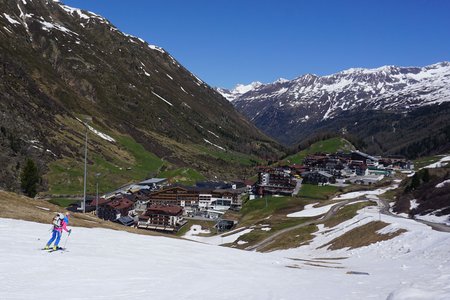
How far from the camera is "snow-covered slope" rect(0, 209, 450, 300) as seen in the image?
20109 millimetres

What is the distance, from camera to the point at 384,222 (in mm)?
69625

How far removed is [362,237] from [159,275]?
159ft

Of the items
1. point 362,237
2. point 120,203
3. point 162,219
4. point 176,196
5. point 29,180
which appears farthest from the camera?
point 176,196

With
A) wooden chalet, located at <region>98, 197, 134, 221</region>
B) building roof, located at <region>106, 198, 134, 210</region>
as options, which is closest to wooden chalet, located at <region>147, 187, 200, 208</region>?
building roof, located at <region>106, 198, 134, 210</region>

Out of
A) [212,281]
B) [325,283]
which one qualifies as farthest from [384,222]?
[212,281]

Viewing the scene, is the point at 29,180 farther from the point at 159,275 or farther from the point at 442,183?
the point at 159,275

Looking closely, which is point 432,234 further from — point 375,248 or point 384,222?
point 384,222

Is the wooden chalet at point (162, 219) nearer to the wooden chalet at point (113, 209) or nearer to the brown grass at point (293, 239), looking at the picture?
the wooden chalet at point (113, 209)

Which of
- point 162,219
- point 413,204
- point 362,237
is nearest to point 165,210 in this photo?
point 162,219

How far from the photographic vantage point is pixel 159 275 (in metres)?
25.1

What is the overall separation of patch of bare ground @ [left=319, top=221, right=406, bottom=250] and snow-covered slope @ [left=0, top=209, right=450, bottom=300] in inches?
722

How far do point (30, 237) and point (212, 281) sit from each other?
16907mm

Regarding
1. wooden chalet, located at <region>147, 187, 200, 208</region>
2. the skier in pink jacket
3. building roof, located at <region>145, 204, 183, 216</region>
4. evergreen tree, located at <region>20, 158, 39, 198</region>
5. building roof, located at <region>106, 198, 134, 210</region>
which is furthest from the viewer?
wooden chalet, located at <region>147, 187, 200, 208</region>

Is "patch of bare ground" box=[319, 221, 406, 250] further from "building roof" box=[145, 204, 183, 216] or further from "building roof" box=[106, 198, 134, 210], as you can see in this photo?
"building roof" box=[106, 198, 134, 210]
